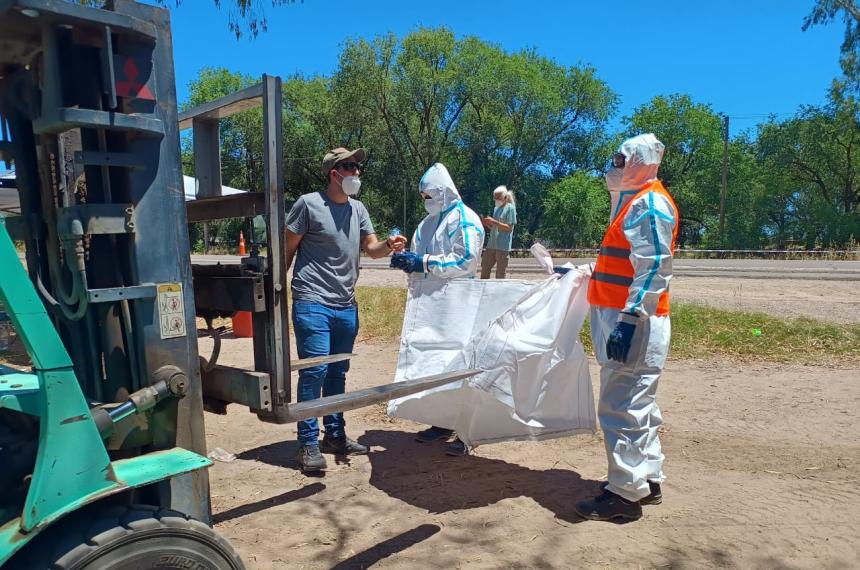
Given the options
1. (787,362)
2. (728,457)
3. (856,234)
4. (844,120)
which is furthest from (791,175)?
(728,457)

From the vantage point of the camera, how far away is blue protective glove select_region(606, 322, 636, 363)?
3398 mm

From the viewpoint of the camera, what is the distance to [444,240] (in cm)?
464

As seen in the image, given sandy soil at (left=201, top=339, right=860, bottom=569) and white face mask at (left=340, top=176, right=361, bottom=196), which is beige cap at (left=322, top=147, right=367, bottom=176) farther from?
sandy soil at (left=201, top=339, right=860, bottom=569)

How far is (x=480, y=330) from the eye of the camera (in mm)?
4227

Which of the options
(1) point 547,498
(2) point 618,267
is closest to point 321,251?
(2) point 618,267

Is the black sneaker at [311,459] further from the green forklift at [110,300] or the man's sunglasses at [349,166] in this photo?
the man's sunglasses at [349,166]

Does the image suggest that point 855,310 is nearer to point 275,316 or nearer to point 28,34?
point 275,316

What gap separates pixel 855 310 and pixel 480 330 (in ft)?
27.8

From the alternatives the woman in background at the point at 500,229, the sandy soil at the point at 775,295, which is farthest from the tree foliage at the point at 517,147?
the woman in background at the point at 500,229

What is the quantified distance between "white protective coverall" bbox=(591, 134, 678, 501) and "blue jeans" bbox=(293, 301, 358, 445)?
5.37 ft

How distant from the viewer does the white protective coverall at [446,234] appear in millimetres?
4484

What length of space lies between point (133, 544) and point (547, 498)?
2.62m

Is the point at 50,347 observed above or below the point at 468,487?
above

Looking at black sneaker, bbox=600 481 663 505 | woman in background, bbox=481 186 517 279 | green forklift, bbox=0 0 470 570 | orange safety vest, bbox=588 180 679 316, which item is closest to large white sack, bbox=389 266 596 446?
orange safety vest, bbox=588 180 679 316
